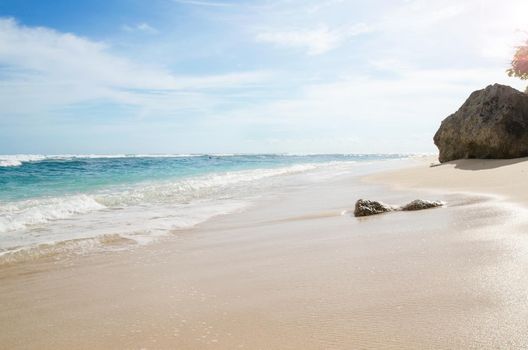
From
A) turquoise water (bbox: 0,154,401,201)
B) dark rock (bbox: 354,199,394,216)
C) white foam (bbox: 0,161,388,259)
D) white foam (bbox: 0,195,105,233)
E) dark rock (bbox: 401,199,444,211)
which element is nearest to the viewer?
dark rock (bbox: 401,199,444,211)

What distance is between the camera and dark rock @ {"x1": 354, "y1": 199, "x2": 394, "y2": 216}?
645cm

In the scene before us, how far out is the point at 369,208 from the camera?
21.3 ft

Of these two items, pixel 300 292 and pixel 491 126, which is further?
pixel 491 126

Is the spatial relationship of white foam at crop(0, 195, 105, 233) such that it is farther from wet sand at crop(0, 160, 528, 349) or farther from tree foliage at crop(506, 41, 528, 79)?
tree foliage at crop(506, 41, 528, 79)

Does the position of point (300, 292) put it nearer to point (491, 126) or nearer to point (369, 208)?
point (369, 208)

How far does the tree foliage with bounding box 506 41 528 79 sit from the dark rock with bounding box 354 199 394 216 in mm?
14155

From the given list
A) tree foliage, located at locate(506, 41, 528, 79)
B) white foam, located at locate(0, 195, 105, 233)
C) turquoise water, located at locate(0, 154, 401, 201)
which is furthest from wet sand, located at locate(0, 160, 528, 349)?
tree foliage, located at locate(506, 41, 528, 79)

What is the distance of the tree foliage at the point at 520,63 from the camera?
16641mm

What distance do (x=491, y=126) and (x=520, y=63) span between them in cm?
540

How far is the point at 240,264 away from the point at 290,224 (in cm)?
249

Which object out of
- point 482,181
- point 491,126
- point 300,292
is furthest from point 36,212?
point 491,126

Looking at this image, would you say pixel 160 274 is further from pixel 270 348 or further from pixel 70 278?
pixel 270 348

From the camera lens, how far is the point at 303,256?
165 inches

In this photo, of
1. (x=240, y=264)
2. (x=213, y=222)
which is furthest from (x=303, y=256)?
(x=213, y=222)
